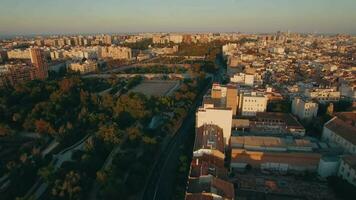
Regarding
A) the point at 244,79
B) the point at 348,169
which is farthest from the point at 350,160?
the point at 244,79

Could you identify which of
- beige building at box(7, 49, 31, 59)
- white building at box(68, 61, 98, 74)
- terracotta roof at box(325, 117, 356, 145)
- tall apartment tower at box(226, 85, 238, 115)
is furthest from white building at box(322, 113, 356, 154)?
beige building at box(7, 49, 31, 59)

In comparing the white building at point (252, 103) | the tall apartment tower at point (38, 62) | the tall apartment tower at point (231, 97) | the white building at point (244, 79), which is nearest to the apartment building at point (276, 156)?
the tall apartment tower at point (231, 97)

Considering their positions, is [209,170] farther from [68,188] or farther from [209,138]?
[68,188]

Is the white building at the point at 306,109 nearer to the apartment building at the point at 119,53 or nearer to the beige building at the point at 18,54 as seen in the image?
the apartment building at the point at 119,53


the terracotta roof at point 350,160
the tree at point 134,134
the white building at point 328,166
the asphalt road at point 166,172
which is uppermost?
the terracotta roof at point 350,160

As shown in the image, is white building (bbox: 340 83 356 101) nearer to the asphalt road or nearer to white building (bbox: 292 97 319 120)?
white building (bbox: 292 97 319 120)

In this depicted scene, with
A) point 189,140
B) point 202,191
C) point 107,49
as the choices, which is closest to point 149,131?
point 189,140
